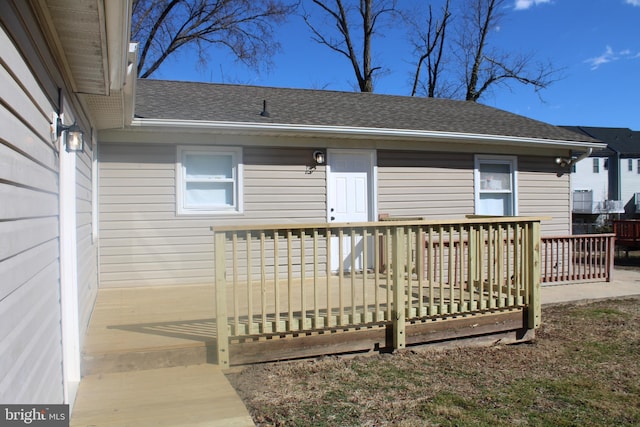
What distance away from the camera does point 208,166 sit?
22.6 ft

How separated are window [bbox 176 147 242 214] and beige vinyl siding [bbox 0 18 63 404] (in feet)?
12.7

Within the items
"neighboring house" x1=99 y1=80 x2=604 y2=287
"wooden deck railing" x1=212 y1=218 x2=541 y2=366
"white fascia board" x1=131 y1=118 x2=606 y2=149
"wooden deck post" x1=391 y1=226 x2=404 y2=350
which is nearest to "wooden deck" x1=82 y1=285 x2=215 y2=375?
"wooden deck railing" x1=212 y1=218 x2=541 y2=366

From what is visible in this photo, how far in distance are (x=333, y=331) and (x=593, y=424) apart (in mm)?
2009

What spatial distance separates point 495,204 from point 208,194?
4.98 metres

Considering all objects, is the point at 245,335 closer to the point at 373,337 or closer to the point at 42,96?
the point at 373,337

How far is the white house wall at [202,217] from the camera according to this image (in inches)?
257

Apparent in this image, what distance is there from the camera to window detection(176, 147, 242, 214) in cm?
675

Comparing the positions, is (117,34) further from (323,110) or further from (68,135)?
(323,110)

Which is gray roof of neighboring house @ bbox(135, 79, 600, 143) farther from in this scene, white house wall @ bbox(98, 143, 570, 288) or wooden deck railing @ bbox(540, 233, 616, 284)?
wooden deck railing @ bbox(540, 233, 616, 284)

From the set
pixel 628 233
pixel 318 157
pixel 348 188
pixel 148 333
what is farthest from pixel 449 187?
pixel 628 233

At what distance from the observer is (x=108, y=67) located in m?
3.43

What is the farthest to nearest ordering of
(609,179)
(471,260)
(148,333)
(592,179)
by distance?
(609,179) → (592,179) → (471,260) → (148,333)

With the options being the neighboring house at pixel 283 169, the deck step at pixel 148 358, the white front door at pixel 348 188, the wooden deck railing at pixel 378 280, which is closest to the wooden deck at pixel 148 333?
the deck step at pixel 148 358

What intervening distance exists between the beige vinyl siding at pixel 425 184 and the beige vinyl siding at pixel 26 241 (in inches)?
219
